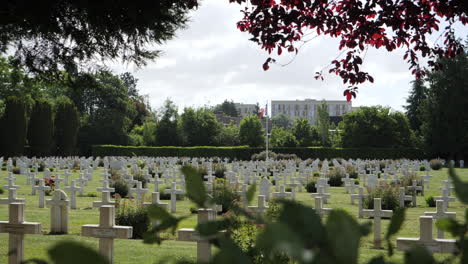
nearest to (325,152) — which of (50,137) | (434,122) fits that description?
(434,122)

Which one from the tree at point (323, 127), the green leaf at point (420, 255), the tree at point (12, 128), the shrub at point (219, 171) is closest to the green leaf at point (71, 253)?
the green leaf at point (420, 255)

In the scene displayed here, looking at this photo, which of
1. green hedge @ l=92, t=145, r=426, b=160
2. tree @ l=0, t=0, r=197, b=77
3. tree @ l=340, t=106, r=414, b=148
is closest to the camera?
tree @ l=0, t=0, r=197, b=77

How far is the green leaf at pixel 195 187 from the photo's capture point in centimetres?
64

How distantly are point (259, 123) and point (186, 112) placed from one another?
24.2ft

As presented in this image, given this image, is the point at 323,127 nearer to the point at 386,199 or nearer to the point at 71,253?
the point at 386,199

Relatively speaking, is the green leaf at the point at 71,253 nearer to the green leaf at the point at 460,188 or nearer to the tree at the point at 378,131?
the green leaf at the point at 460,188

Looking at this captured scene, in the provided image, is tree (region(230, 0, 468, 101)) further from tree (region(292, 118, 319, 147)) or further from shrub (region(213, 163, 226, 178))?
tree (region(292, 118, 319, 147))

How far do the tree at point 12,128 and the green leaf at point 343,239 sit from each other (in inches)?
1525

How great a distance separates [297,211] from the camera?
1.58ft

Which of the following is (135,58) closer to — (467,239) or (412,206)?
(467,239)

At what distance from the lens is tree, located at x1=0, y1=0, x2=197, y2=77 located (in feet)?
11.9

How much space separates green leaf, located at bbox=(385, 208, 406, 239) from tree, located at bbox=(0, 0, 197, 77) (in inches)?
122

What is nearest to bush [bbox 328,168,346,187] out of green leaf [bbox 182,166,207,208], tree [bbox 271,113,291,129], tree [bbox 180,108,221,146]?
green leaf [bbox 182,166,207,208]

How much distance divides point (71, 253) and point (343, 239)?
8.9 inches
